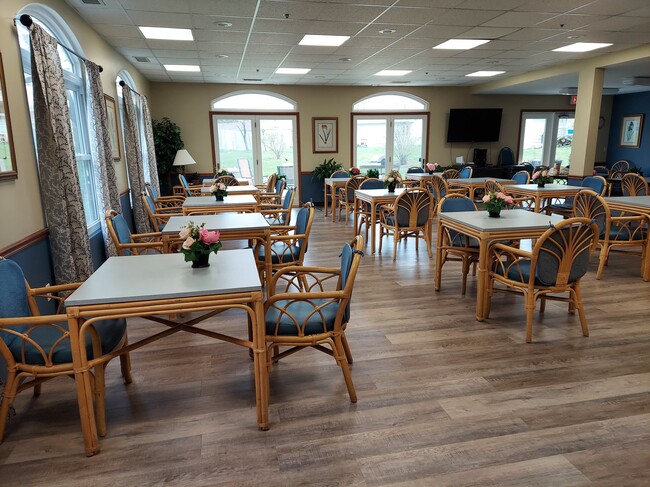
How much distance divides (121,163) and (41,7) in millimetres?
2687

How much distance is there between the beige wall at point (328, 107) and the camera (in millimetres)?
9531

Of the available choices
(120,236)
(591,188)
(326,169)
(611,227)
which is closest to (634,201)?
(611,227)

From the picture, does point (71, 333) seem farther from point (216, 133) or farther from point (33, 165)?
point (216, 133)

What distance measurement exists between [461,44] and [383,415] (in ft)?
18.7

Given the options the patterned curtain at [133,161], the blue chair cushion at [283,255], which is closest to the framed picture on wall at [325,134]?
the patterned curtain at [133,161]

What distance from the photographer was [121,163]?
20.1 ft

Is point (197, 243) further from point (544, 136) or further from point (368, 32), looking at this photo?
point (544, 136)

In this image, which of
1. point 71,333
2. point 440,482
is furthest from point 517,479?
point 71,333

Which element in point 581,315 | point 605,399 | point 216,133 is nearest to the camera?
point 605,399

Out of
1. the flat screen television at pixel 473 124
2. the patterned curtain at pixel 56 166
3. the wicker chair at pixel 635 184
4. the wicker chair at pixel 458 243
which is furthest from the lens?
the flat screen television at pixel 473 124

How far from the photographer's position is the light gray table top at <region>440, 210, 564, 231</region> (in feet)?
11.0

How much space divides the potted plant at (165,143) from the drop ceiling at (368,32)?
1.04 m

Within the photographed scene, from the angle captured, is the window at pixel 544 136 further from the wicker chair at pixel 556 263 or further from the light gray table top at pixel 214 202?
the wicker chair at pixel 556 263

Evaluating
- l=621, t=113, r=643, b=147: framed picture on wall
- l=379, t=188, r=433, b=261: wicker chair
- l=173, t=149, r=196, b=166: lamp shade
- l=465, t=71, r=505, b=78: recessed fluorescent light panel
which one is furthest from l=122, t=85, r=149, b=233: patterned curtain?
l=621, t=113, r=643, b=147: framed picture on wall
